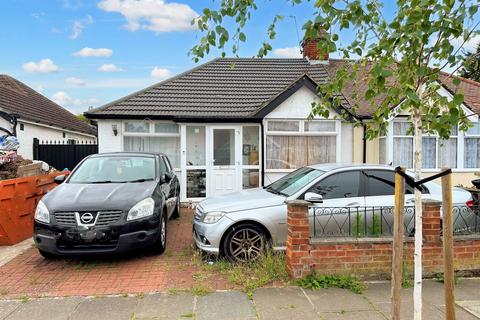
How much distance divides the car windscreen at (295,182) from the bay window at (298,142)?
164 inches

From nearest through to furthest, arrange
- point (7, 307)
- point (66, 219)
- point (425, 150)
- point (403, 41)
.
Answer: point (403, 41) → point (7, 307) → point (66, 219) → point (425, 150)

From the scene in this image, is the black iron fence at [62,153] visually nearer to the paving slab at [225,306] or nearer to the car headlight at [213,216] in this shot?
the car headlight at [213,216]

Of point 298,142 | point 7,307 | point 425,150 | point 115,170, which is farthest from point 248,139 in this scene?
point 7,307

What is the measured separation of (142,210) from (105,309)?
179 centimetres

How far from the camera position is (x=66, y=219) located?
214 inches

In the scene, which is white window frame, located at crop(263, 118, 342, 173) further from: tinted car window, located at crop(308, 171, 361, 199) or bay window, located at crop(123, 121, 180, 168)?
tinted car window, located at crop(308, 171, 361, 199)

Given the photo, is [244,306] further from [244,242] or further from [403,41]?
[403,41]

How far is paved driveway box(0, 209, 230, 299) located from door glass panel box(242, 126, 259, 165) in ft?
16.9

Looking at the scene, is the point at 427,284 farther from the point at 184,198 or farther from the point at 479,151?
the point at 479,151

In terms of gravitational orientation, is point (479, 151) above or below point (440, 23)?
below

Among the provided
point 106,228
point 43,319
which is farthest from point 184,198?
point 43,319

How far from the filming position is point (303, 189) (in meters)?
5.87

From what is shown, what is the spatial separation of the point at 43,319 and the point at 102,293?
30.3 inches

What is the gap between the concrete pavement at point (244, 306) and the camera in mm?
3984
